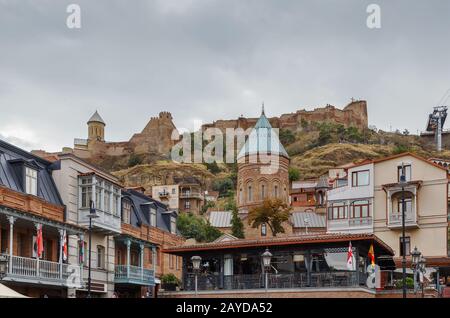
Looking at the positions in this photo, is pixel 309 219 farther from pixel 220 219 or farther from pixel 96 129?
pixel 96 129

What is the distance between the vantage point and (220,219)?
319 ft

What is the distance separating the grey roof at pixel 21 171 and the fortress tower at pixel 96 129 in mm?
137990

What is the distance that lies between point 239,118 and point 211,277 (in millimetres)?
145448

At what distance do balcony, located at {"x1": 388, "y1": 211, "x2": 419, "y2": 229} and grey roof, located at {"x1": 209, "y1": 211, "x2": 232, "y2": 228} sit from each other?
142 ft

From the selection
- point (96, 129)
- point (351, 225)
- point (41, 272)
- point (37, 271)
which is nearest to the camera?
point (37, 271)

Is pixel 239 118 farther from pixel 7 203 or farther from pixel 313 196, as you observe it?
pixel 7 203

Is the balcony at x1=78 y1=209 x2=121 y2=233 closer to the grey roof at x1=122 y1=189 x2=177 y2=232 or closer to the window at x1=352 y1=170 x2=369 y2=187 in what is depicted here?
the grey roof at x1=122 y1=189 x2=177 y2=232

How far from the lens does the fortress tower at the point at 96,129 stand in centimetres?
17148

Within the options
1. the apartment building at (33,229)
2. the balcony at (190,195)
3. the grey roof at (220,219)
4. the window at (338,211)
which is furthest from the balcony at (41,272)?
the balcony at (190,195)

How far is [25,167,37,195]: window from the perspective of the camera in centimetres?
3069

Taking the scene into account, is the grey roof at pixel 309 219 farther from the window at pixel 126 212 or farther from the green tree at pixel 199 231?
the window at pixel 126 212

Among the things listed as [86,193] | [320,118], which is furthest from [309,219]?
[320,118]

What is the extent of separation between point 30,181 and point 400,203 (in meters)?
31.5

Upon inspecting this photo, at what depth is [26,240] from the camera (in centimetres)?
3064
